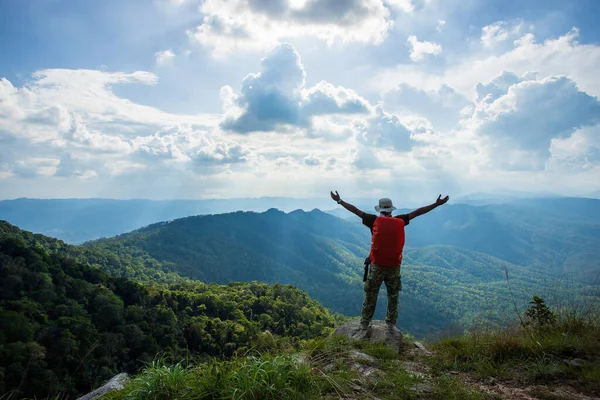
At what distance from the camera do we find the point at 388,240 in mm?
6609

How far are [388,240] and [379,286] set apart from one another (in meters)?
0.96

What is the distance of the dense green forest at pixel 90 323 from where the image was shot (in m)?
29.6

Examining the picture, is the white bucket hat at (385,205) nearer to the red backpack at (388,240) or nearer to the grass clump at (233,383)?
the red backpack at (388,240)

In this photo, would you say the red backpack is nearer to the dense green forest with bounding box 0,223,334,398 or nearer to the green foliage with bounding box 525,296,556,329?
the green foliage with bounding box 525,296,556,329

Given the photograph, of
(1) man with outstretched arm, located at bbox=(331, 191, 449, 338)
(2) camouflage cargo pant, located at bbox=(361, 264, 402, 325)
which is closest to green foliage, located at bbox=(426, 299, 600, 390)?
(2) camouflage cargo pant, located at bbox=(361, 264, 402, 325)

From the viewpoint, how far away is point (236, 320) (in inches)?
2298

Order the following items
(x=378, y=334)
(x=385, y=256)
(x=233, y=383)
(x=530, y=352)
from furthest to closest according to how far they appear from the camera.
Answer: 1. (x=385, y=256)
2. (x=378, y=334)
3. (x=530, y=352)
4. (x=233, y=383)

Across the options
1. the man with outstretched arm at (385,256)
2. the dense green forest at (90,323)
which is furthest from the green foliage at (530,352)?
the dense green forest at (90,323)

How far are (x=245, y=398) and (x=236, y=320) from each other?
Answer: 58.9 metres

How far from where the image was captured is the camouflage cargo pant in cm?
682

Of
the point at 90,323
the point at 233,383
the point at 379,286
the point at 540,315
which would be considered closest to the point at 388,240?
the point at 379,286

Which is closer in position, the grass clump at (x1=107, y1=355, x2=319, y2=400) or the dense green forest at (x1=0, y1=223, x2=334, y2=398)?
the grass clump at (x1=107, y1=355, x2=319, y2=400)

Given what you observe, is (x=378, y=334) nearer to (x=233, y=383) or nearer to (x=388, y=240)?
(x=388, y=240)

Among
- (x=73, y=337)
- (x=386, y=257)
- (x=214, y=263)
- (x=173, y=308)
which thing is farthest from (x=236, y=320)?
(x=214, y=263)
